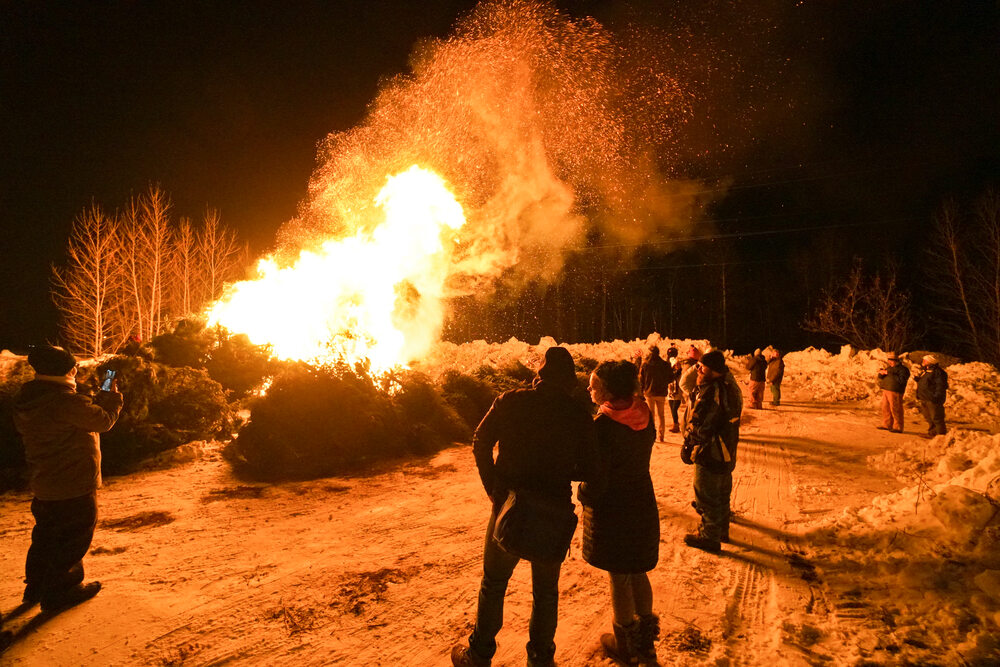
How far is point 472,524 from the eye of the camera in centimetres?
607

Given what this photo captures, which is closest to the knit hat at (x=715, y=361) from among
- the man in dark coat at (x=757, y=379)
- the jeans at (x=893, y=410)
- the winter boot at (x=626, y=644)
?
the winter boot at (x=626, y=644)

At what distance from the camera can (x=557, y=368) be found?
10.2ft

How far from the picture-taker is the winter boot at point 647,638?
3330 mm

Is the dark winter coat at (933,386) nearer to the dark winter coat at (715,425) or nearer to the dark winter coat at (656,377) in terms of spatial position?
the dark winter coat at (656,377)

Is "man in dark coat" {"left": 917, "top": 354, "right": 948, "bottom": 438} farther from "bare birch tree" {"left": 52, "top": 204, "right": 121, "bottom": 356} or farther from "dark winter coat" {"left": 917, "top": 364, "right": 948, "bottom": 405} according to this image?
"bare birch tree" {"left": 52, "top": 204, "right": 121, "bottom": 356}

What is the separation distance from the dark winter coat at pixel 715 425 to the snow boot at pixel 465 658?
2.95 m

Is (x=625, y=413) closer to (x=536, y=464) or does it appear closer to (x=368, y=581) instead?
(x=536, y=464)

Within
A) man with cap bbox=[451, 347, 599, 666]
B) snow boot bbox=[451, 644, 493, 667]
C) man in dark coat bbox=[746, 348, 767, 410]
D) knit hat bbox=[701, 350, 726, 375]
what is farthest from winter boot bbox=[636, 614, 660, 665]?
man in dark coat bbox=[746, 348, 767, 410]

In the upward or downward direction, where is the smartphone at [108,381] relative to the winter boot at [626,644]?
upward

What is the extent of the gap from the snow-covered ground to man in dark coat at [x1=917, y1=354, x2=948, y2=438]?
12.3 feet

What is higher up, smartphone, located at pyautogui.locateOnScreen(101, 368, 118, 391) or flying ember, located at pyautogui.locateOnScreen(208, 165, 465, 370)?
flying ember, located at pyautogui.locateOnScreen(208, 165, 465, 370)

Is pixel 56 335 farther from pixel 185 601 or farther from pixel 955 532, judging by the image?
pixel 955 532

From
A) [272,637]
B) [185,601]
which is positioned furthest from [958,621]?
[185,601]

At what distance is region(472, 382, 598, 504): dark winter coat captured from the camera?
297 cm
